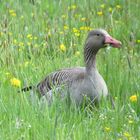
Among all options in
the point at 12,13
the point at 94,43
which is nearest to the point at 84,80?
the point at 94,43

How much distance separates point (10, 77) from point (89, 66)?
2.92 feet

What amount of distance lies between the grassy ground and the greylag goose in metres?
0.23

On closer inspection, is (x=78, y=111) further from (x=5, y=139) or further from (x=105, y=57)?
(x=105, y=57)

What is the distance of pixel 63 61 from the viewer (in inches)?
331

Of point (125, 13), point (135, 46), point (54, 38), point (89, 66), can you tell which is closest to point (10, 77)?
point (89, 66)

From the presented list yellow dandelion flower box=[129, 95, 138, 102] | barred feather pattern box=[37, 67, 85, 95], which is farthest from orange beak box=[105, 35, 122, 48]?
yellow dandelion flower box=[129, 95, 138, 102]

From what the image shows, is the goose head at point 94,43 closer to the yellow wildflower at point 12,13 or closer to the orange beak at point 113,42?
the orange beak at point 113,42

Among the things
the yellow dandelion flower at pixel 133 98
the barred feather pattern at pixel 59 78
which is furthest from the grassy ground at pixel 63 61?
the barred feather pattern at pixel 59 78

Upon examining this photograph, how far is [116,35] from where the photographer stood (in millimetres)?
9531

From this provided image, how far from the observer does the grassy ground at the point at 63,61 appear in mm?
6062

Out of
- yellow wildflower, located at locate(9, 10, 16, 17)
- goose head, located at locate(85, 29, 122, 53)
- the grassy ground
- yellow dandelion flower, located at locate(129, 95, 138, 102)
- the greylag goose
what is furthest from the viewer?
yellow wildflower, located at locate(9, 10, 16, 17)

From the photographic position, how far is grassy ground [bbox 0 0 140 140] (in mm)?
6062

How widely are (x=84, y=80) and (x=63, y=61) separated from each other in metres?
1.06

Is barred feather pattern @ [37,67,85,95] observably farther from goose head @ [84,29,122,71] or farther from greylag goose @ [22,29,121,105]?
goose head @ [84,29,122,71]
